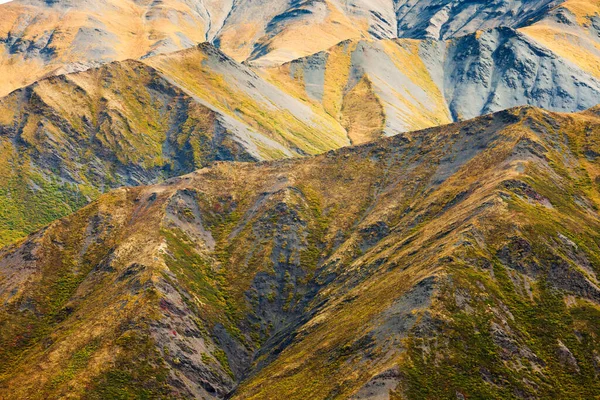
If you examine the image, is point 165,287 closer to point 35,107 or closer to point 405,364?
point 405,364

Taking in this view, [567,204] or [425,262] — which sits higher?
[425,262]

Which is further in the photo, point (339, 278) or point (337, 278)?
point (337, 278)

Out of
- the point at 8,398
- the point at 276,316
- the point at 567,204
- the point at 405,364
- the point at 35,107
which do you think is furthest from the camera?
the point at 35,107

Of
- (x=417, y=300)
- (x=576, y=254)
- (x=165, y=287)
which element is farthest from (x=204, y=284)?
(x=576, y=254)

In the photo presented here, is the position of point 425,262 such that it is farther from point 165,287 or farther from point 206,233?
point 206,233

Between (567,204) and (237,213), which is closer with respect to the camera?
(567,204)

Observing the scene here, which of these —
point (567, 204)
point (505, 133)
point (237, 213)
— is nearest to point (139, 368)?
point (237, 213)

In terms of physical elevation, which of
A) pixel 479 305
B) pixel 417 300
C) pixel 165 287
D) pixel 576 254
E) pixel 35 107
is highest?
pixel 35 107

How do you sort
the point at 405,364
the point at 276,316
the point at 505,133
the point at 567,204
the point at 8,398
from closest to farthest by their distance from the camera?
1. the point at 405,364
2. the point at 8,398
3. the point at 567,204
4. the point at 276,316
5. the point at 505,133
